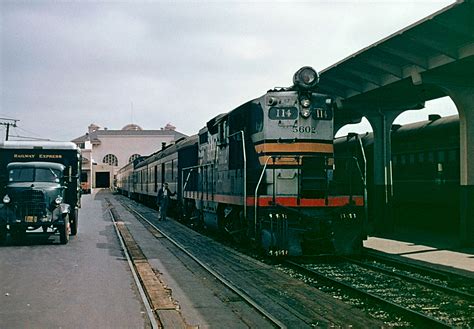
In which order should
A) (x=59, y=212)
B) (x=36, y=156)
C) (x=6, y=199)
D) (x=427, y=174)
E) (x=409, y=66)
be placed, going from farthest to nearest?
(x=427, y=174), (x=36, y=156), (x=59, y=212), (x=6, y=199), (x=409, y=66)

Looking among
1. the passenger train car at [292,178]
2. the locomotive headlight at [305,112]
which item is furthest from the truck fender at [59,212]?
the locomotive headlight at [305,112]

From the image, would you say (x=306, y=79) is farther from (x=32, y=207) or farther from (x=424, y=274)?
(x=32, y=207)

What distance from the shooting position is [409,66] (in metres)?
14.5

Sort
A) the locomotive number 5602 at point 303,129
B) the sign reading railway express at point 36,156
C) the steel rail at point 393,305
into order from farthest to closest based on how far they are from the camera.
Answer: the sign reading railway express at point 36,156, the locomotive number 5602 at point 303,129, the steel rail at point 393,305

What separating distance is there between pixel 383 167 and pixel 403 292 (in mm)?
10047

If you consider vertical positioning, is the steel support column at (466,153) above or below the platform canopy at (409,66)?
below

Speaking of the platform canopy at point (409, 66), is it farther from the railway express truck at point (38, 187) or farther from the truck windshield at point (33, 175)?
the truck windshield at point (33, 175)

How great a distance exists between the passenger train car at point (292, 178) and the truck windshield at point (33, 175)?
204 inches

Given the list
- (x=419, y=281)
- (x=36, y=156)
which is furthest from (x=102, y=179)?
(x=419, y=281)

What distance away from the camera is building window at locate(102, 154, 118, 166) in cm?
9638

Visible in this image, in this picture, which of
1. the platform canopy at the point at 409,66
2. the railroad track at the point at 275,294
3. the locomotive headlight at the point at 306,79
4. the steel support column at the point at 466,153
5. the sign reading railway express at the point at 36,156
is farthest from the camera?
the sign reading railway express at the point at 36,156

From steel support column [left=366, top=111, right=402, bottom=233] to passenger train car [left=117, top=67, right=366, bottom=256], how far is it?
577 centimetres

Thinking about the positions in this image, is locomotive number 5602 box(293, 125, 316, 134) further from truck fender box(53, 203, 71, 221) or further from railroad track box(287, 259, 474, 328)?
truck fender box(53, 203, 71, 221)

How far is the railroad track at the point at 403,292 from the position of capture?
7156 millimetres
